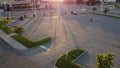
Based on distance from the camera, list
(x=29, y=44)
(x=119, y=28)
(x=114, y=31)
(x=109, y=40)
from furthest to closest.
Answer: (x=119, y=28), (x=114, y=31), (x=109, y=40), (x=29, y=44)

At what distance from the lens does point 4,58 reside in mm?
18750

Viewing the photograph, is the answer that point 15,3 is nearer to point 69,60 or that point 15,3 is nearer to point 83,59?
point 83,59

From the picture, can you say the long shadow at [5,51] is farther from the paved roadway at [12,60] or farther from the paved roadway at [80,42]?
the paved roadway at [80,42]

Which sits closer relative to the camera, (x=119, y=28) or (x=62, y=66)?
(x=62, y=66)

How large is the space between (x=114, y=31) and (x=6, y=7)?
44.5m

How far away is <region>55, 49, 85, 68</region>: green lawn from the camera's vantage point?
16.2m

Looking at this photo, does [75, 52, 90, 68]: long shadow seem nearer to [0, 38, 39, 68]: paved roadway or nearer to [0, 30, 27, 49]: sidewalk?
[0, 38, 39, 68]: paved roadway

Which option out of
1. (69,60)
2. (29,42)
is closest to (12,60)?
(29,42)

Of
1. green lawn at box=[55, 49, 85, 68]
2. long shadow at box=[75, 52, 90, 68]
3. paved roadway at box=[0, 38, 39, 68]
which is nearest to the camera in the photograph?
green lawn at box=[55, 49, 85, 68]

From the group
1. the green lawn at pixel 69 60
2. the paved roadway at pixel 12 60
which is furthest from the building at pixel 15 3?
the green lawn at pixel 69 60

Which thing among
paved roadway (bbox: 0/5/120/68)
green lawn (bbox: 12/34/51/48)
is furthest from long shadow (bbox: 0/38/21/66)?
paved roadway (bbox: 0/5/120/68)

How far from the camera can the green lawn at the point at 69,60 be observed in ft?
53.2

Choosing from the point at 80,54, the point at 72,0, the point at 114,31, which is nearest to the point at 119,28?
the point at 114,31

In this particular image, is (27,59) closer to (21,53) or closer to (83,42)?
(21,53)
